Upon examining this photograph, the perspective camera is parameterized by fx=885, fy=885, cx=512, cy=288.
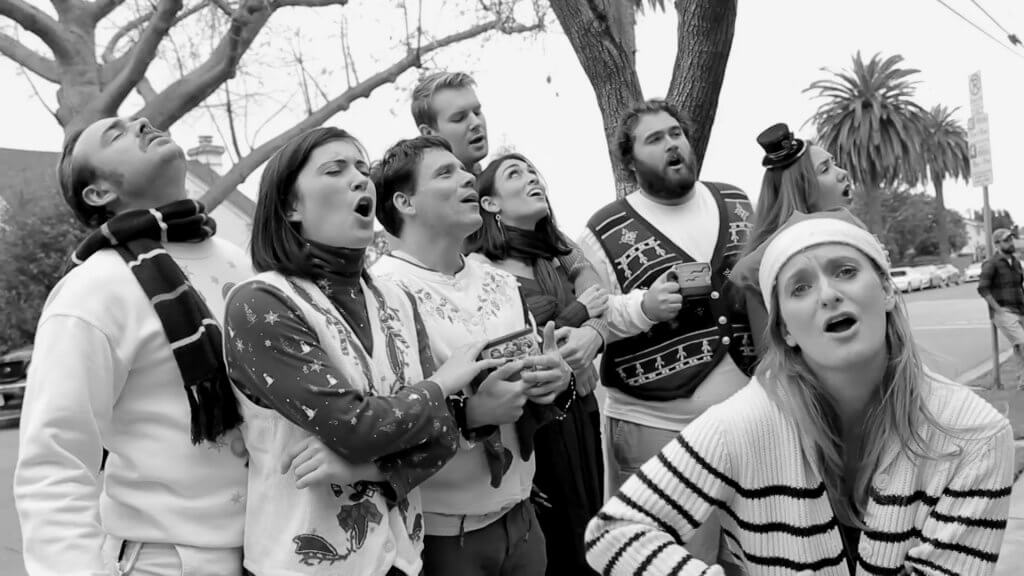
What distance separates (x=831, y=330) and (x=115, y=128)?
184 cm

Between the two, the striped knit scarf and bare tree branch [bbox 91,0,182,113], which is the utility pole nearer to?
bare tree branch [bbox 91,0,182,113]

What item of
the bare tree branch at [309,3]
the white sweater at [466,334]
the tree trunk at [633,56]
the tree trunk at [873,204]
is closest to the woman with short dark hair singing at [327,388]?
the white sweater at [466,334]

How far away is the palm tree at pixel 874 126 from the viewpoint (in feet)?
155

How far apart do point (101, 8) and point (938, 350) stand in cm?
1366

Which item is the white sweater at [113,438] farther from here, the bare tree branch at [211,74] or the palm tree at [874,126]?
the palm tree at [874,126]

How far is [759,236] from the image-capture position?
2.92m

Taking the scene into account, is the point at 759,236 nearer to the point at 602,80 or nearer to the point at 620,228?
the point at 620,228

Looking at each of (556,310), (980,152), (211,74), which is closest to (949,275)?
(980,152)

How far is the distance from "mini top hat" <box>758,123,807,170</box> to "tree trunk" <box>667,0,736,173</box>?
2307 millimetres

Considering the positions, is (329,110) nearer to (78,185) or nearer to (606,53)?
(606,53)

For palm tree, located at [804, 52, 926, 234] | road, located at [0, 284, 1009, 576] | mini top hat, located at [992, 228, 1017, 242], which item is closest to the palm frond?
palm tree, located at [804, 52, 926, 234]

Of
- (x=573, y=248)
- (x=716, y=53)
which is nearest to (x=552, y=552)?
(x=573, y=248)

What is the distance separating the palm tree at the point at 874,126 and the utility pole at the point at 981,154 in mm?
36877

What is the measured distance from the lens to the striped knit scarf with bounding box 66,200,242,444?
2018mm
